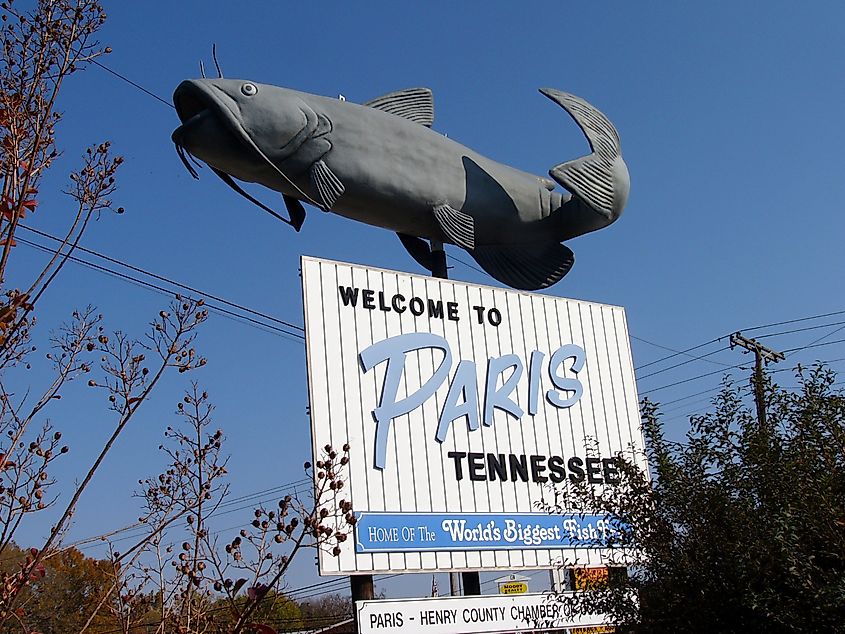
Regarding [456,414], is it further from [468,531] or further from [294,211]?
[294,211]

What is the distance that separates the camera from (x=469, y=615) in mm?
8039

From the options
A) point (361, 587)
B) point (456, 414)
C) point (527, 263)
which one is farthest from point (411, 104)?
point (361, 587)

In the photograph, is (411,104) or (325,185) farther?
(411,104)

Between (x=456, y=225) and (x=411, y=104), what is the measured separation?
1.42 metres

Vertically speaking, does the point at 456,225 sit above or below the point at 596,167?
below

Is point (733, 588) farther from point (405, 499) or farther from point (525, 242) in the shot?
point (525, 242)

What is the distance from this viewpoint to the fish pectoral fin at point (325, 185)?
A: 8523 millimetres

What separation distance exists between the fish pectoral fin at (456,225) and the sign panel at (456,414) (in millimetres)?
508

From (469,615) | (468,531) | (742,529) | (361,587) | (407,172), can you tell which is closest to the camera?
(742,529)

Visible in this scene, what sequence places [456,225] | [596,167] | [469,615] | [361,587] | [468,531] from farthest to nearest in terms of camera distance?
[596,167]
[456,225]
[468,531]
[469,615]
[361,587]

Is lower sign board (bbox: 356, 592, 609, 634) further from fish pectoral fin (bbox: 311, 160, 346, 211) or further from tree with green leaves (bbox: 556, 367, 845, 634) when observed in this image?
fish pectoral fin (bbox: 311, 160, 346, 211)

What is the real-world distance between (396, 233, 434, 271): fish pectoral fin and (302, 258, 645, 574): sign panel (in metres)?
0.45

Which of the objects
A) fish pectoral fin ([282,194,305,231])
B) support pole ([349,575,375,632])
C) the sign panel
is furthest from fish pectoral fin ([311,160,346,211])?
support pole ([349,575,375,632])


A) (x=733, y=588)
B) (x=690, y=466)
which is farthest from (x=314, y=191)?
(x=733, y=588)
